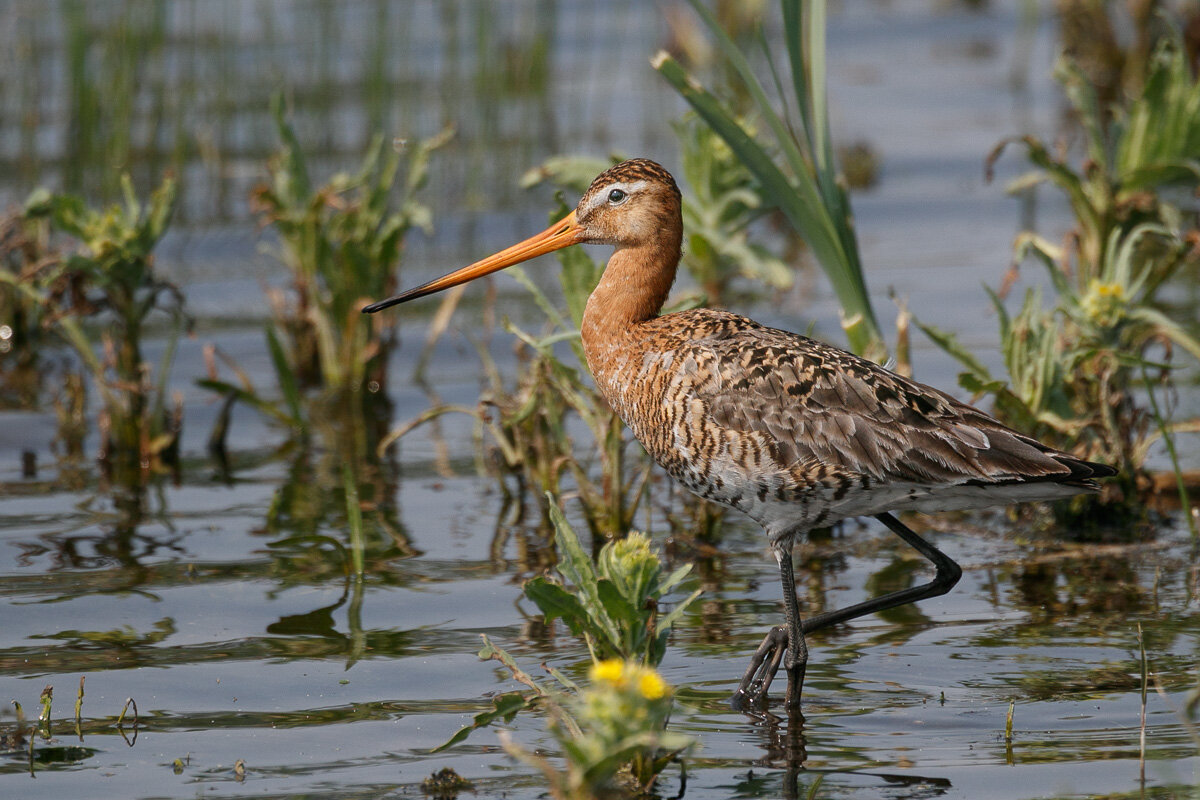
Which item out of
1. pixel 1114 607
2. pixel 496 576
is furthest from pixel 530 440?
pixel 1114 607

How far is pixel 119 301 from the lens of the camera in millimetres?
7090

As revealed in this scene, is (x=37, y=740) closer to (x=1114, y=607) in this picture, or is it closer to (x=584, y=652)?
(x=584, y=652)

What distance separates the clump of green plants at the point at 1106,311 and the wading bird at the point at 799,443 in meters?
0.97

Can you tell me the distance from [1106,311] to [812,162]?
1329 mm

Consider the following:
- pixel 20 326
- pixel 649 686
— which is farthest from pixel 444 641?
pixel 20 326

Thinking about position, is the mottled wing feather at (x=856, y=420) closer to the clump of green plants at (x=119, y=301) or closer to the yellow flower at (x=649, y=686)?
the yellow flower at (x=649, y=686)

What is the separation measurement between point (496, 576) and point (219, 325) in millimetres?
4521

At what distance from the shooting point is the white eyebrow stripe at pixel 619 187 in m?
5.80

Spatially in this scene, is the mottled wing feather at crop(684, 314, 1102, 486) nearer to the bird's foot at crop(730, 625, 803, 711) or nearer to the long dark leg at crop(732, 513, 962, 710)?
the long dark leg at crop(732, 513, 962, 710)

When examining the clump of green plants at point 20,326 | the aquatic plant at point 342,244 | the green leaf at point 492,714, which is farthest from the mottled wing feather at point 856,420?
the clump of green plants at point 20,326

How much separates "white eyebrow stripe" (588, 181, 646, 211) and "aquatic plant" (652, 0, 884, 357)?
61 cm

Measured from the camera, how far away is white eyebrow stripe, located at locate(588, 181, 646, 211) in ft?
19.0

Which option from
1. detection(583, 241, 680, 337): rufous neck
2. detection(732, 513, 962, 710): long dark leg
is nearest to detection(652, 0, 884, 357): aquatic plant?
detection(583, 241, 680, 337): rufous neck

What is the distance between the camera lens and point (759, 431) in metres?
5.12
